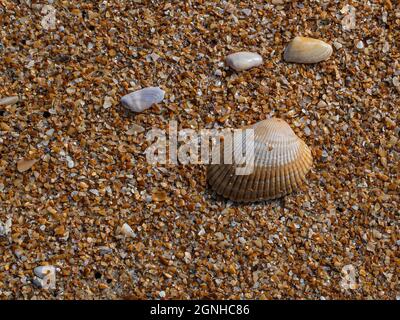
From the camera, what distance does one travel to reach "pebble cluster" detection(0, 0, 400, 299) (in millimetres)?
2438

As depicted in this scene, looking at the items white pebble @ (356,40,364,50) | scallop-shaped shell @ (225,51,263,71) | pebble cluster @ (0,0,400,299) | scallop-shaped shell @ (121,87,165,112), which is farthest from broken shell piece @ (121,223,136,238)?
white pebble @ (356,40,364,50)

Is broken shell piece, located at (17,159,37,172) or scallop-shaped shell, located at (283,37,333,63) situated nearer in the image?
broken shell piece, located at (17,159,37,172)

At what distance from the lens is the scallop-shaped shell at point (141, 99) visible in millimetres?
2531

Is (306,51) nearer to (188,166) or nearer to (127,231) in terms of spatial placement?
(188,166)

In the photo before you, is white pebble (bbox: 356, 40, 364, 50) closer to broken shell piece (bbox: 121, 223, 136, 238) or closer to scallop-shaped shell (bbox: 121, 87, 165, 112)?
scallop-shaped shell (bbox: 121, 87, 165, 112)

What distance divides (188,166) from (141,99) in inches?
13.2

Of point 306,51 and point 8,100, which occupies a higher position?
point 306,51

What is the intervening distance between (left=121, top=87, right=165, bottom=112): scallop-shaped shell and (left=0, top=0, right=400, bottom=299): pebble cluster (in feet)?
0.11

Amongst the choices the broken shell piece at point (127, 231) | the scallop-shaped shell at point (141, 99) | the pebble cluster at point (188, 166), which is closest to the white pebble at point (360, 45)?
the pebble cluster at point (188, 166)

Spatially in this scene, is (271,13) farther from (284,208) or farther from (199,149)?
(284,208)

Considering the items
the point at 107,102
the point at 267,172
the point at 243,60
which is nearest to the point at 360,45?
the point at 243,60

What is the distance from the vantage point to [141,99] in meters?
2.54
